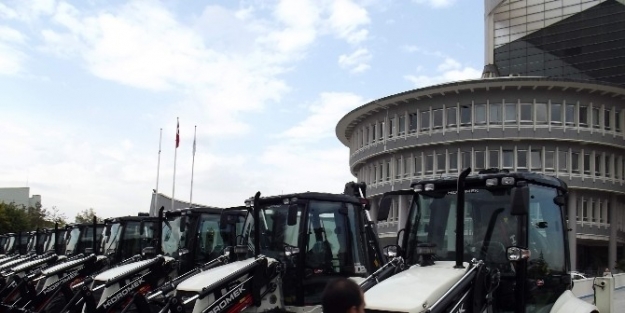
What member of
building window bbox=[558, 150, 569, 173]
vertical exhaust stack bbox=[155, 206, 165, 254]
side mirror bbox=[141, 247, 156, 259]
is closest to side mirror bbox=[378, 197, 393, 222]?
vertical exhaust stack bbox=[155, 206, 165, 254]

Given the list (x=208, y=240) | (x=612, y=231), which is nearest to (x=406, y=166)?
(x=612, y=231)

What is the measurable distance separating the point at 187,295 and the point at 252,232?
1392mm

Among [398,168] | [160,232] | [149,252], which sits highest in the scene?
[398,168]

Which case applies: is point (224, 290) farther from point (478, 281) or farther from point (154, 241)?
point (154, 241)

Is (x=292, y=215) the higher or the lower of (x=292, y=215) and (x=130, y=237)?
the higher

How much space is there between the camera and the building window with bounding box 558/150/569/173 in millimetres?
49625

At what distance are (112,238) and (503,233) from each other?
1146 cm

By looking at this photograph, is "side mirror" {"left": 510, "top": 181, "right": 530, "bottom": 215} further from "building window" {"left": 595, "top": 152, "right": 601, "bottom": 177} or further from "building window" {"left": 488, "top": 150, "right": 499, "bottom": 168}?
"building window" {"left": 595, "top": 152, "right": 601, "bottom": 177}

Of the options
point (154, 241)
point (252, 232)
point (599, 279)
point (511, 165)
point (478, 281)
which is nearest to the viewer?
point (478, 281)

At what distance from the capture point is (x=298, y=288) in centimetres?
1032

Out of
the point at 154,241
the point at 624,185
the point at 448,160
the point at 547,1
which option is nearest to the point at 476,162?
the point at 448,160

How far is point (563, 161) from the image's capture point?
1959 inches

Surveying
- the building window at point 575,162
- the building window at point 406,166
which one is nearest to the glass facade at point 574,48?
the building window at point 575,162

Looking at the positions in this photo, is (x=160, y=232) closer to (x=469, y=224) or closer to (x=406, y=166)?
(x=469, y=224)
